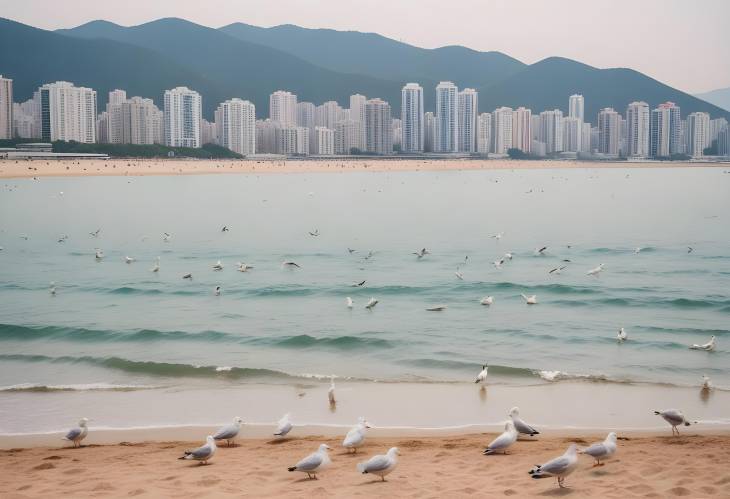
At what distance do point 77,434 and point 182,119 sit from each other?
606 feet

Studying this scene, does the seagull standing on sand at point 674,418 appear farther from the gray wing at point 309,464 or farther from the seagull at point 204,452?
the seagull at point 204,452

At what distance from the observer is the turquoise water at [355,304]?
13.7 metres

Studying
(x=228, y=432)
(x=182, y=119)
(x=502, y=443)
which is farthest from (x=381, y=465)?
(x=182, y=119)

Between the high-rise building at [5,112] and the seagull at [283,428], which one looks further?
the high-rise building at [5,112]

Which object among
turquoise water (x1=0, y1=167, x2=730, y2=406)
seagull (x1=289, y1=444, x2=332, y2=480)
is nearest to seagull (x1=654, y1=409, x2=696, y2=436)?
turquoise water (x1=0, y1=167, x2=730, y2=406)

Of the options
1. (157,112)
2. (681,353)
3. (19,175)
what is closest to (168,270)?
(681,353)

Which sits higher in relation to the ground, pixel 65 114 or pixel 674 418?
pixel 65 114

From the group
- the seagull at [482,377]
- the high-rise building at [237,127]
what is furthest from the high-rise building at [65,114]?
the seagull at [482,377]

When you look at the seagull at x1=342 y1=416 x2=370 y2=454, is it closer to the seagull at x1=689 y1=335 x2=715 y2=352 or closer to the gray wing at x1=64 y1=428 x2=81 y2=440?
the gray wing at x1=64 y1=428 x2=81 y2=440

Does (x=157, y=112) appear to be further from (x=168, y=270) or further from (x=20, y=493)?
(x=20, y=493)

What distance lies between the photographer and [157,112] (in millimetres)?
183500

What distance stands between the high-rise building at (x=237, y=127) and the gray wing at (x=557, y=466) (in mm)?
183391

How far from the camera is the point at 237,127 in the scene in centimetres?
18888

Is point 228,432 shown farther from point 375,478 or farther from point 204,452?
point 375,478
